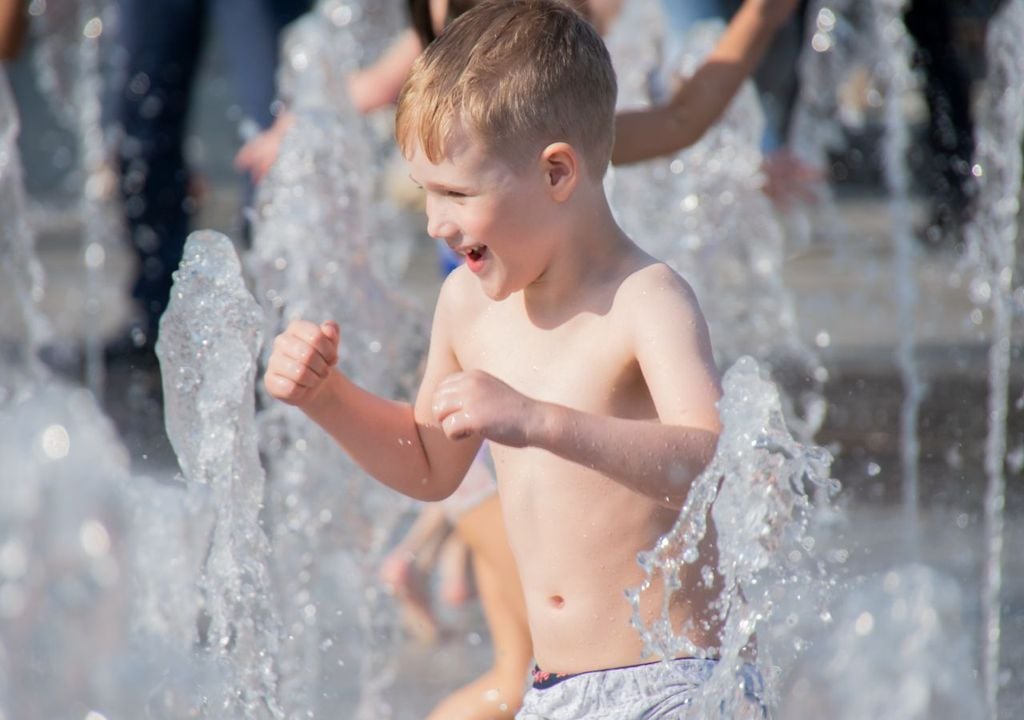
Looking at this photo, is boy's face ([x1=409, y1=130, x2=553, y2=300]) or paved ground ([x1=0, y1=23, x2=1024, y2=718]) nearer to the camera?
boy's face ([x1=409, y1=130, x2=553, y2=300])

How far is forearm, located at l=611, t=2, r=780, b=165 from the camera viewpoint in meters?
2.73

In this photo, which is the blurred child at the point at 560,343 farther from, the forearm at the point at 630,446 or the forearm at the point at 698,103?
the forearm at the point at 698,103

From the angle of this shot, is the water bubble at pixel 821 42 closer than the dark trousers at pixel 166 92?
No

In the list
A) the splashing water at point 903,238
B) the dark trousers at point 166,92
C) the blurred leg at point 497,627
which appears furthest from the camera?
the dark trousers at point 166,92

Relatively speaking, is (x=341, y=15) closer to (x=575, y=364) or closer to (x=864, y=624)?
(x=864, y=624)

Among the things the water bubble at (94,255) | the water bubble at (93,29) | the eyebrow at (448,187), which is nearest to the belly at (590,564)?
the eyebrow at (448,187)

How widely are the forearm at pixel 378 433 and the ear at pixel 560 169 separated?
358 millimetres

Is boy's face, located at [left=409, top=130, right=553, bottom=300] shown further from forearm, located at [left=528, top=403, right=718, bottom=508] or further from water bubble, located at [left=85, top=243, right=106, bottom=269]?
water bubble, located at [left=85, top=243, right=106, bottom=269]

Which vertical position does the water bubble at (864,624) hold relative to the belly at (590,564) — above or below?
below

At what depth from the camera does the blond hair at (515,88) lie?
1.88 metres

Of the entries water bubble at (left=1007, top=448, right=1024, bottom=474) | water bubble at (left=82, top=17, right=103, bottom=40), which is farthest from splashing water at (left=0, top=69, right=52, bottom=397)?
water bubble at (left=1007, top=448, right=1024, bottom=474)

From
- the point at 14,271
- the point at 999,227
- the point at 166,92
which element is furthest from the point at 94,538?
the point at 999,227

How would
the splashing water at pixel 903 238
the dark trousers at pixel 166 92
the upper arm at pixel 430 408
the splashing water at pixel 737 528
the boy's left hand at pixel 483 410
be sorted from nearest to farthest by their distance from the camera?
1. the boy's left hand at pixel 483 410
2. the splashing water at pixel 737 528
3. the upper arm at pixel 430 408
4. the splashing water at pixel 903 238
5. the dark trousers at pixel 166 92

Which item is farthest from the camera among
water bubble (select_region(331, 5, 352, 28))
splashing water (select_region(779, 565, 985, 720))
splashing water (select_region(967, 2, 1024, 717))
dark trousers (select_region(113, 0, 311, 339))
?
water bubble (select_region(331, 5, 352, 28))
